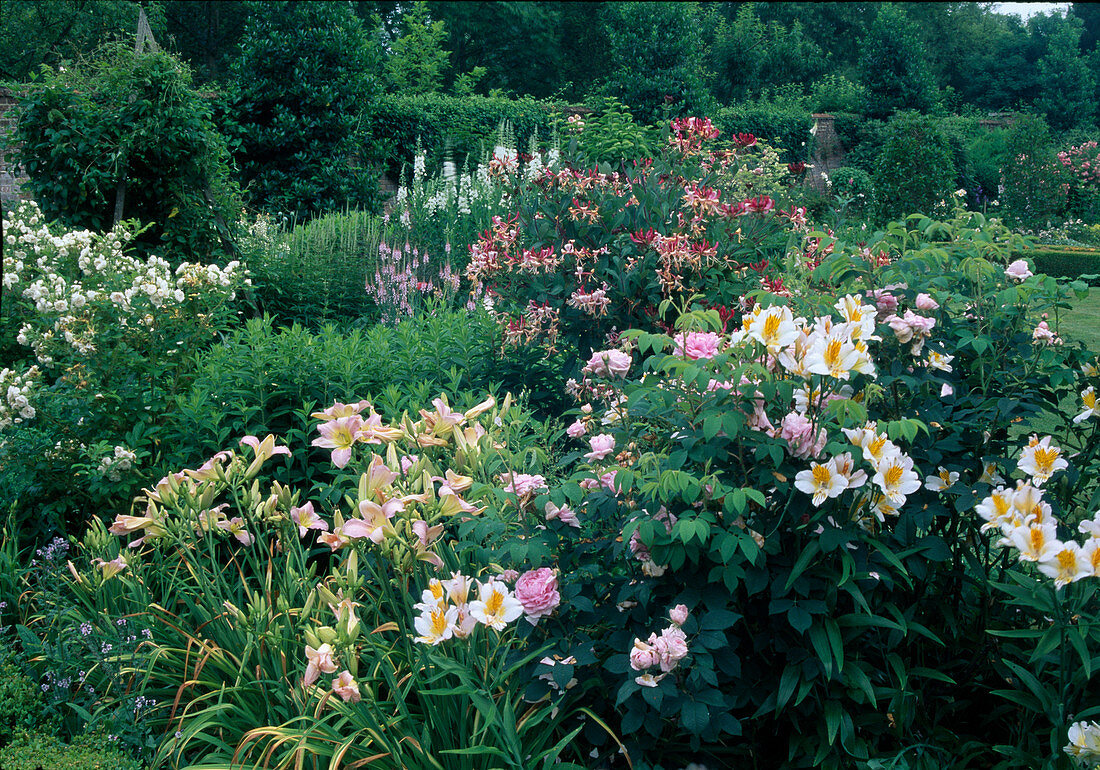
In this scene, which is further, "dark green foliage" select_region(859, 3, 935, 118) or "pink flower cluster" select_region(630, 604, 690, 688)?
"dark green foliage" select_region(859, 3, 935, 118)

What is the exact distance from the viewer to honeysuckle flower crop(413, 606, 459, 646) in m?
1.60

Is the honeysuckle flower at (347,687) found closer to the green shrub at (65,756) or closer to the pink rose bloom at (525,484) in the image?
the pink rose bloom at (525,484)

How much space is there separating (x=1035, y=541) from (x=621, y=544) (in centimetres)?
82

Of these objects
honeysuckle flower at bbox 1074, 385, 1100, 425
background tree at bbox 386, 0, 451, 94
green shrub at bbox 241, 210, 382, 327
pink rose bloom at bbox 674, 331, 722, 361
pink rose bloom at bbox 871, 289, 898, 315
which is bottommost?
green shrub at bbox 241, 210, 382, 327

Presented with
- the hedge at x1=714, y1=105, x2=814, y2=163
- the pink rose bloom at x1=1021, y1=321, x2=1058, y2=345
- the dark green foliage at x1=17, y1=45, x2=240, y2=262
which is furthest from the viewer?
the hedge at x1=714, y1=105, x2=814, y2=163

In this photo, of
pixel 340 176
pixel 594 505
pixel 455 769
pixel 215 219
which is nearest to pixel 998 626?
pixel 594 505

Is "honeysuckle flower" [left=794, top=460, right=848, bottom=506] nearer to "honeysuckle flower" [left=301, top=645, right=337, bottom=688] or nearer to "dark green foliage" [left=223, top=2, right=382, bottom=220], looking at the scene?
"honeysuckle flower" [left=301, top=645, right=337, bottom=688]

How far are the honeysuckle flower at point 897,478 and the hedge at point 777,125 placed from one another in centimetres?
1663

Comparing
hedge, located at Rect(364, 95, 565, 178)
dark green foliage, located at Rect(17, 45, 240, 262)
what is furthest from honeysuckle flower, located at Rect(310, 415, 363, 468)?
hedge, located at Rect(364, 95, 565, 178)

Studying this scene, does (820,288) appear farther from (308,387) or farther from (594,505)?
(308,387)

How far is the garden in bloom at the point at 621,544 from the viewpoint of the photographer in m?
1.67

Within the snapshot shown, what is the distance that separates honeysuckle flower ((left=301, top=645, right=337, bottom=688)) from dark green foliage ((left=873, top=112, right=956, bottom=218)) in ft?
32.6

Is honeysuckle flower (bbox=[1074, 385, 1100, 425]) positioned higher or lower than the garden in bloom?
higher

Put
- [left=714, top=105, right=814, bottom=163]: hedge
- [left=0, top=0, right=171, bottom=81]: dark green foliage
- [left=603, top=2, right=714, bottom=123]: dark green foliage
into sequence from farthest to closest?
[left=714, top=105, right=814, bottom=163]: hedge, [left=0, top=0, right=171, bottom=81]: dark green foliage, [left=603, top=2, right=714, bottom=123]: dark green foliage
